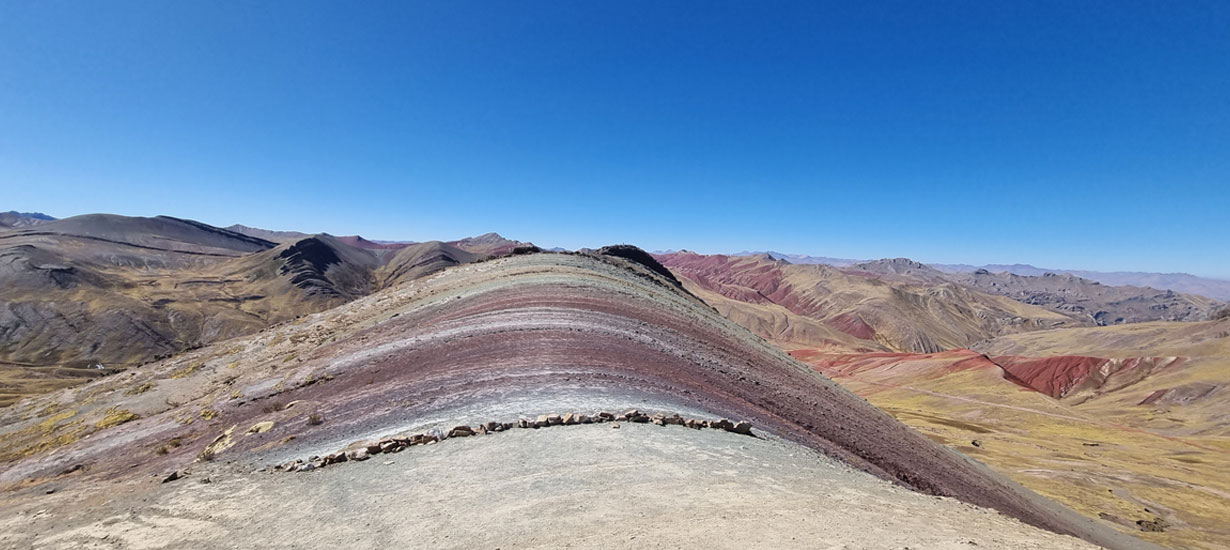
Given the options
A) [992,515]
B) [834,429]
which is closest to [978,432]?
[834,429]

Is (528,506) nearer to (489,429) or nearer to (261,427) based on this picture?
(489,429)

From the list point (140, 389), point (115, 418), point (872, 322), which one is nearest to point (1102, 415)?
point (115, 418)

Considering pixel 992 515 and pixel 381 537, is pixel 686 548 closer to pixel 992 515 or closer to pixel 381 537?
Answer: pixel 381 537

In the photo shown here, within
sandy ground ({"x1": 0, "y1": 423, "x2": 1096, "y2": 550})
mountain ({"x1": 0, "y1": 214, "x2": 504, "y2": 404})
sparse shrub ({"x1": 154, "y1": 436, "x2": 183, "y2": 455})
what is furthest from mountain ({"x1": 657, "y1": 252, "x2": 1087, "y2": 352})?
sparse shrub ({"x1": 154, "y1": 436, "x2": 183, "y2": 455})

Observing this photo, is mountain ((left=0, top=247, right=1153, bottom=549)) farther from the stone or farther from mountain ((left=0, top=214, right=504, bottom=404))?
mountain ((left=0, top=214, right=504, bottom=404))

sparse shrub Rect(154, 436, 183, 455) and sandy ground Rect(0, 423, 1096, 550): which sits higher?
sandy ground Rect(0, 423, 1096, 550)

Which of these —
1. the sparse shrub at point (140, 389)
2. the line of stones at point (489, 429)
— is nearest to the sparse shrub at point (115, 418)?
the sparse shrub at point (140, 389)

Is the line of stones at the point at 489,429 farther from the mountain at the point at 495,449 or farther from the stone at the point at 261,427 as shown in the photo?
the stone at the point at 261,427
